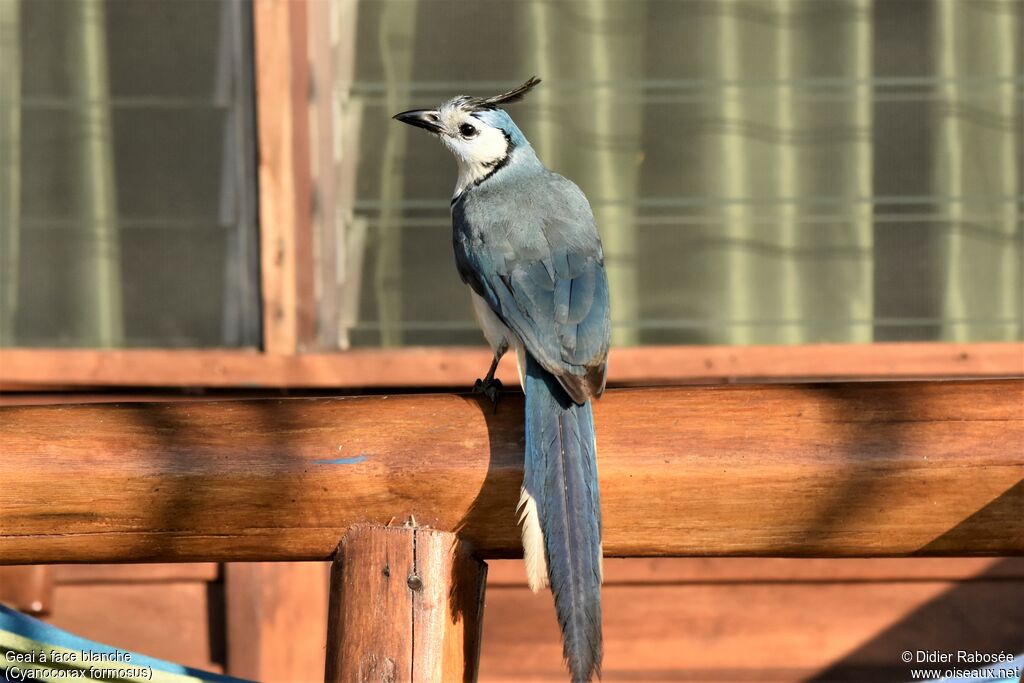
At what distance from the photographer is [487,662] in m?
4.23

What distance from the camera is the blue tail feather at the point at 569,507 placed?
5.97ft

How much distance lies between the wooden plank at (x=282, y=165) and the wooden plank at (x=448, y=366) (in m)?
0.04

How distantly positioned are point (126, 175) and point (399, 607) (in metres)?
2.80

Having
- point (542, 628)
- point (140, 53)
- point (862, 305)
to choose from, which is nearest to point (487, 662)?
point (542, 628)

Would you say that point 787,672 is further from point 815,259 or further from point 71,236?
point 71,236

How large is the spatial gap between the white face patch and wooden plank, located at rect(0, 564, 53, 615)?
2.04 meters

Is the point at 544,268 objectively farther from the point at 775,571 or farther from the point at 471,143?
the point at 775,571

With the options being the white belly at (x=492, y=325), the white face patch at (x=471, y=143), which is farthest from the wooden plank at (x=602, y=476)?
the white face patch at (x=471, y=143)

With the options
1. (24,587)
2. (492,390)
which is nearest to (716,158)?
(492,390)

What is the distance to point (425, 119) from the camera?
3.21m

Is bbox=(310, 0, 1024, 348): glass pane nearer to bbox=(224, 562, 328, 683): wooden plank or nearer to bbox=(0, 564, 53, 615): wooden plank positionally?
bbox=(224, 562, 328, 683): wooden plank

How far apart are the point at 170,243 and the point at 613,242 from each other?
5.15 ft

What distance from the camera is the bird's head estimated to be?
122 inches

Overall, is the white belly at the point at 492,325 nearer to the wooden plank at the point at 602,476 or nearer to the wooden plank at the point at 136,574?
the wooden plank at the point at 602,476
